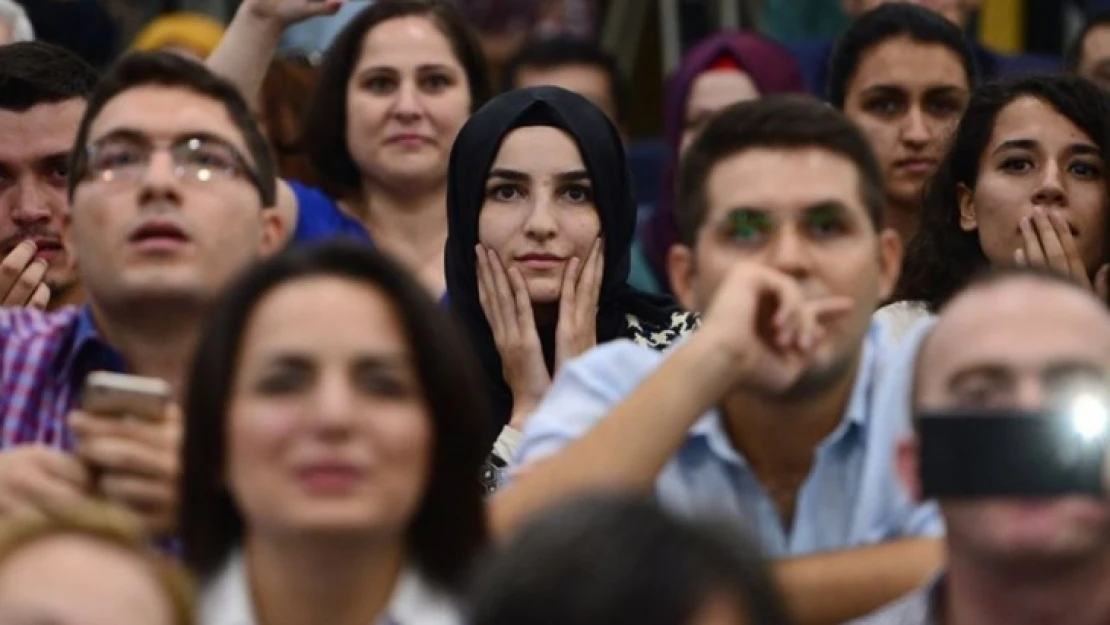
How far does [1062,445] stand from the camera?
11.2 ft

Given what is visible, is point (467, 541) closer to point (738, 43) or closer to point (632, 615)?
point (632, 615)

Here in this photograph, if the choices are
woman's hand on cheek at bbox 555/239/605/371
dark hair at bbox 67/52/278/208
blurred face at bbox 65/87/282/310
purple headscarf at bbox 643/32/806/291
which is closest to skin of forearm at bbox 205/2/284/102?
woman's hand on cheek at bbox 555/239/605/371

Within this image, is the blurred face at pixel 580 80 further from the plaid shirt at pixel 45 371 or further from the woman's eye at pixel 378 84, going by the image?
the plaid shirt at pixel 45 371

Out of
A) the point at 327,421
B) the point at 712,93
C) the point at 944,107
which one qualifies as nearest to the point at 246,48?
the point at 944,107

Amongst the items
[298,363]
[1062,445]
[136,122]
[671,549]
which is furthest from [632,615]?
[136,122]

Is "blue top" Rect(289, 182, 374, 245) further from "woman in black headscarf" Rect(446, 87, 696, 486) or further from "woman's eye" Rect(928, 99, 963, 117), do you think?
"woman's eye" Rect(928, 99, 963, 117)

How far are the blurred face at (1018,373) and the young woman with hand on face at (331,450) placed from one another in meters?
0.62

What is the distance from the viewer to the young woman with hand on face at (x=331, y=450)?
3.72 m

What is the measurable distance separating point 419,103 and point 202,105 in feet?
5.62

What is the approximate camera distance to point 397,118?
653cm

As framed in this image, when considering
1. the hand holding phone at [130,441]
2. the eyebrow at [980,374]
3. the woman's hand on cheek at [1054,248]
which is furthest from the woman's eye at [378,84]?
the eyebrow at [980,374]

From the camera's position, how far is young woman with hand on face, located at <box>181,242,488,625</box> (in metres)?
3.72

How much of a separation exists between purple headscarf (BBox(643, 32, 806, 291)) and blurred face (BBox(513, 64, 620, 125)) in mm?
191

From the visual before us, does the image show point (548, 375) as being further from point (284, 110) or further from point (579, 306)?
point (284, 110)
